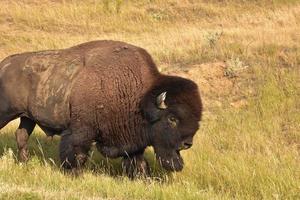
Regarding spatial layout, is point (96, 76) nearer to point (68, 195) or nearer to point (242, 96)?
point (68, 195)

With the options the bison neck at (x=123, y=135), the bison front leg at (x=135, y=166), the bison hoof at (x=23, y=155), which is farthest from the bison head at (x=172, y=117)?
the bison hoof at (x=23, y=155)

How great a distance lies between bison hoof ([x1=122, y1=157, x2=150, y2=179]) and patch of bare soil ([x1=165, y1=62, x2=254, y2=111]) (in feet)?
13.0

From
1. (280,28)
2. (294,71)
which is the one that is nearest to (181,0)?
(280,28)

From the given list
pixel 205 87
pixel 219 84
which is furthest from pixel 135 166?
pixel 219 84

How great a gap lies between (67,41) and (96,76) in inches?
487

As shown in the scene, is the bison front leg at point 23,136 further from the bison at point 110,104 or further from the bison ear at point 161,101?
the bison ear at point 161,101

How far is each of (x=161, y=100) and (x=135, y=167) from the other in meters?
1.30

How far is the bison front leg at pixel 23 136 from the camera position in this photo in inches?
339

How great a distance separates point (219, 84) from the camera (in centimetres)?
1278

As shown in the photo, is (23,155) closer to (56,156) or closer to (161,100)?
(56,156)

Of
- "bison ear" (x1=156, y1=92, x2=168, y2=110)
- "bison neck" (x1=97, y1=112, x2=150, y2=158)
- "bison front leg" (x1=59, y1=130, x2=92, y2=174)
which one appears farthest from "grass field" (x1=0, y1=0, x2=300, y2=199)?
"bison ear" (x1=156, y1=92, x2=168, y2=110)

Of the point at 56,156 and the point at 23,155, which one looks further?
the point at 56,156

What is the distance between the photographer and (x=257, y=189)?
23.8ft

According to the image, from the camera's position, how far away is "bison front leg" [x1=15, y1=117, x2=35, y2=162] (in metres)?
8.61
